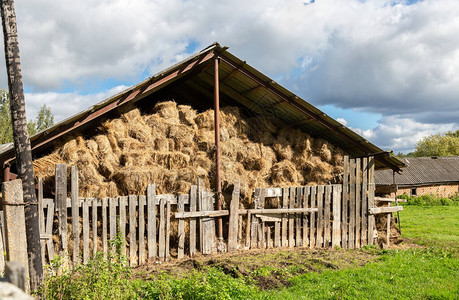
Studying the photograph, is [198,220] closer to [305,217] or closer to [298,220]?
[298,220]

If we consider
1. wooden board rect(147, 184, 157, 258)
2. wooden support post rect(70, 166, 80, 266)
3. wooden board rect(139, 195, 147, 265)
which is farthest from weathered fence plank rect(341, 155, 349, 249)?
wooden support post rect(70, 166, 80, 266)

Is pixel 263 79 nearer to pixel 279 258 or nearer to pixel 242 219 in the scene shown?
pixel 242 219

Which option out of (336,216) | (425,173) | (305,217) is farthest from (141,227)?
(425,173)

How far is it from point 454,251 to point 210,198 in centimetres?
725

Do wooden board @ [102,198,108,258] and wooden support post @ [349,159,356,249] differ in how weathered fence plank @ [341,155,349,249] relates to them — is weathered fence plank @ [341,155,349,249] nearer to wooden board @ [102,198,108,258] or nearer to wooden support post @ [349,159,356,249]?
wooden support post @ [349,159,356,249]

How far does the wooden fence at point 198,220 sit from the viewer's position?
28.1 feet

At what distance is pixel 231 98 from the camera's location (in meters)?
13.1

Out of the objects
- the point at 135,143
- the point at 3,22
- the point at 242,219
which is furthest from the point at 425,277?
the point at 3,22

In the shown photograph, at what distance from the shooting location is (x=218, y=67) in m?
11.6

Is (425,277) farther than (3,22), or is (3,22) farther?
(425,277)

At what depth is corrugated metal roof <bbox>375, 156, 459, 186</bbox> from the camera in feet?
119

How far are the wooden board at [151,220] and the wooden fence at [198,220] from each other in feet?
0.08

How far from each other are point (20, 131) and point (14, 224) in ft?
5.36

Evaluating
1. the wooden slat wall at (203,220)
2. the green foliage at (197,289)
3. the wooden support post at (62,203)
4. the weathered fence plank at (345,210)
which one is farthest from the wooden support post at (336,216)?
the wooden support post at (62,203)
